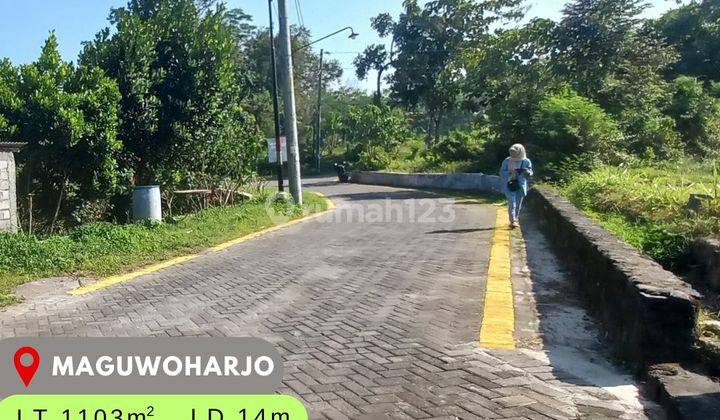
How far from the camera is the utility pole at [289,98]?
14.4 m

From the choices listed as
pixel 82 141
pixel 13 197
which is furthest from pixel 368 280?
pixel 82 141

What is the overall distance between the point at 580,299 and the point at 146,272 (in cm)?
507

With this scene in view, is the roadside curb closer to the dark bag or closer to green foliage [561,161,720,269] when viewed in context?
green foliage [561,161,720,269]

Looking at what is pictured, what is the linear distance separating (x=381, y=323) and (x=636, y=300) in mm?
1986

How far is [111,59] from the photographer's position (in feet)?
40.8

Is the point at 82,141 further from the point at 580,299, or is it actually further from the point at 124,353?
the point at 580,299

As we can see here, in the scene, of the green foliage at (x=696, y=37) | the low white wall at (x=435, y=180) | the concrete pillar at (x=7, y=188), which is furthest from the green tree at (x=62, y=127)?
the green foliage at (x=696, y=37)

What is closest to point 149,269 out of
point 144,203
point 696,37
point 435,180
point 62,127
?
point 144,203

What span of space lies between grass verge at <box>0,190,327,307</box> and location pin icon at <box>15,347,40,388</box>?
198 centimetres

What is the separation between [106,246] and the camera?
8.52 m

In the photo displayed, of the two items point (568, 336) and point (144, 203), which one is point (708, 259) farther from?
point (144, 203)

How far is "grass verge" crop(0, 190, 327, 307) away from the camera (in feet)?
24.0

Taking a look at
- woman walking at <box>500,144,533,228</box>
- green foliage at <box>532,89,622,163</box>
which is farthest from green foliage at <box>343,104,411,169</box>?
woman walking at <box>500,144,533,228</box>

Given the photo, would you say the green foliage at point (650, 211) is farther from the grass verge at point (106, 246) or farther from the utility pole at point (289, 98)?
the utility pole at point (289, 98)
